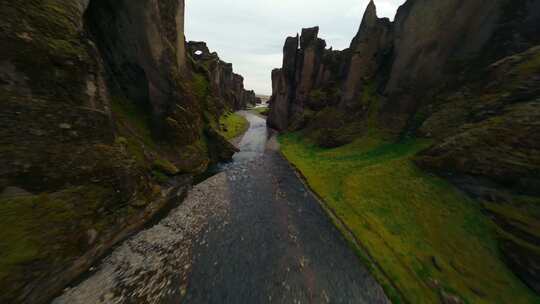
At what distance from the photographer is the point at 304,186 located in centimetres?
2022

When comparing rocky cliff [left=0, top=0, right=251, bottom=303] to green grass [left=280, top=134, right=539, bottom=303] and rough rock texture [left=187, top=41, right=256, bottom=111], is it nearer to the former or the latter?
green grass [left=280, top=134, right=539, bottom=303]

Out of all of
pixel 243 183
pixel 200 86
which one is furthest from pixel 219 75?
pixel 243 183

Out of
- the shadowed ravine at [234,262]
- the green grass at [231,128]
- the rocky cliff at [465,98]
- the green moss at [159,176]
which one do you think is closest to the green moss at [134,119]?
the green moss at [159,176]

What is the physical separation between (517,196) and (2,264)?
934 inches

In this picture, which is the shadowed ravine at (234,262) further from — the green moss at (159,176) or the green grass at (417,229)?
the green moss at (159,176)

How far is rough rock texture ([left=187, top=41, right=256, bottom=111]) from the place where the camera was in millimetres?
61406

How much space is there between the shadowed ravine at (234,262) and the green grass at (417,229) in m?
1.72

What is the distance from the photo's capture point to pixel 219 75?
7438cm

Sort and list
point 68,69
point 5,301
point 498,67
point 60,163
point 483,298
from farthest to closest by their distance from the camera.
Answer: point 498,67, point 68,69, point 60,163, point 483,298, point 5,301

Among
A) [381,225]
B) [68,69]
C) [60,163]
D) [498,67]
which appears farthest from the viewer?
[498,67]

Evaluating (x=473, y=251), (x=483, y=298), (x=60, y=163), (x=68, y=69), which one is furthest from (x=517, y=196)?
(x=68, y=69)

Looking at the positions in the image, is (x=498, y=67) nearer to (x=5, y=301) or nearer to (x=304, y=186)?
(x=304, y=186)

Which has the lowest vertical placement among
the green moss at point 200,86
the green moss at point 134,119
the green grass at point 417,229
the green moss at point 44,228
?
the green grass at point 417,229

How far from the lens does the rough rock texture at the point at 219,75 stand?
6141 centimetres
